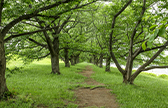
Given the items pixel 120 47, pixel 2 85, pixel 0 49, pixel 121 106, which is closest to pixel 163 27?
pixel 121 106

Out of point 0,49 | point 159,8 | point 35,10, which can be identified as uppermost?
point 159,8

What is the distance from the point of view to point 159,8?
743 cm

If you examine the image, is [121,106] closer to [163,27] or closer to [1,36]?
A: [163,27]

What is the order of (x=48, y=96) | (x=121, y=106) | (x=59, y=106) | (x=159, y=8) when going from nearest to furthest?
(x=59, y=106)
(x=121, y=106)
(x=48, y=96)
(x=159, y=8)

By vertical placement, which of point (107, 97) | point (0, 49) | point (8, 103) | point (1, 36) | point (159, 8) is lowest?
point (107, 97)

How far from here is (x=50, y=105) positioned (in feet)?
16.4

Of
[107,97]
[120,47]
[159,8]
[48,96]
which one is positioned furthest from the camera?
[120,47]

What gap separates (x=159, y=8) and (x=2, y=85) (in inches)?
385

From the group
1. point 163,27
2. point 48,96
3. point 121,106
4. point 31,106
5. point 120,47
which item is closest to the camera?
point 163,27

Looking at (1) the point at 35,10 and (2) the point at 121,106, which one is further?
(2) the point at 121,106

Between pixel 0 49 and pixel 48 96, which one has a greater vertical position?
pixel 0 49

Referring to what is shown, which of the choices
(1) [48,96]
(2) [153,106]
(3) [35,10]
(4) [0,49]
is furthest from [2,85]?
(2) [153,106]

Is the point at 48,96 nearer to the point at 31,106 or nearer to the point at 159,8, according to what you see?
the point at 31,106

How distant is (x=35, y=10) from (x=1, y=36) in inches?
75.0
